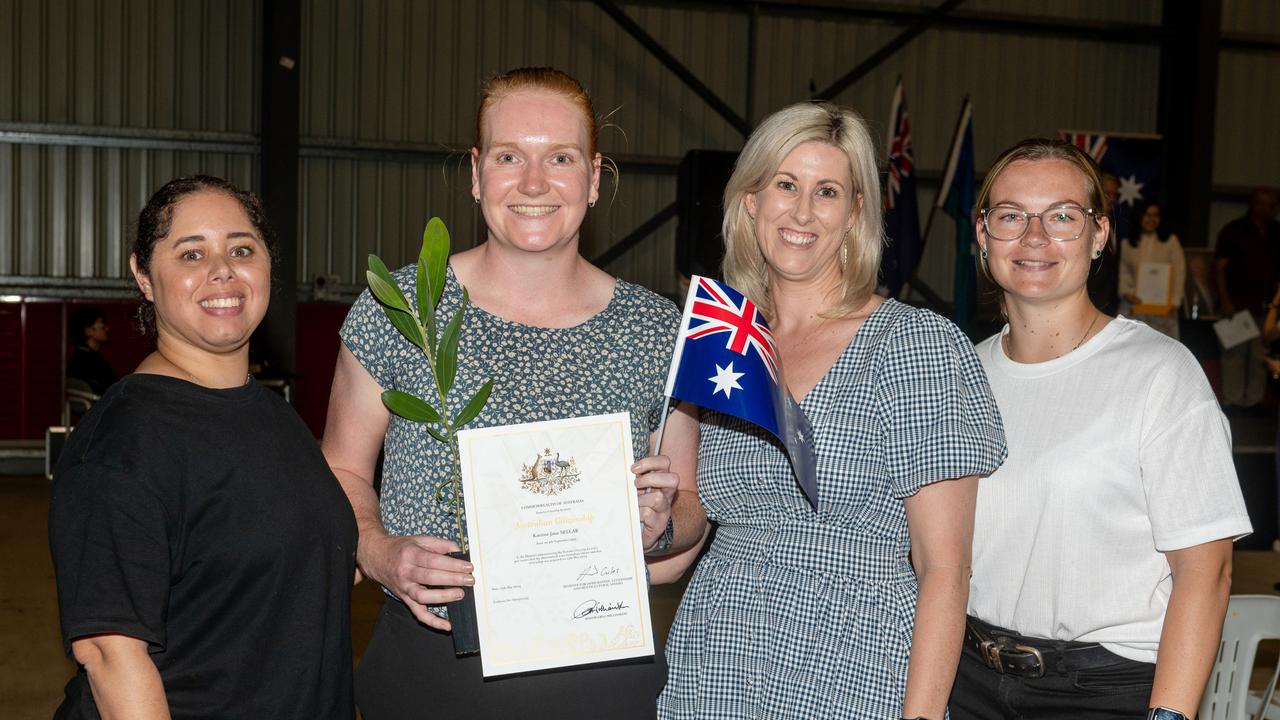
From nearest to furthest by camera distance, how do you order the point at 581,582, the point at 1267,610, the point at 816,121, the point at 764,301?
the point at 581,582, the point at 816,121, the point at 764,301, the point at 1267,610

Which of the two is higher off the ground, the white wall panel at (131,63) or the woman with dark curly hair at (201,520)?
the white wall panel at (131,63)

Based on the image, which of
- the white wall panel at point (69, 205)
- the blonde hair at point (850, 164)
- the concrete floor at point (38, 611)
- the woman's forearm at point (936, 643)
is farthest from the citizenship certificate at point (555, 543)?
the white wall panel at point (69, 205)

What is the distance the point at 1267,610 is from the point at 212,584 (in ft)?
7.87

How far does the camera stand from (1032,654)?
1974mm

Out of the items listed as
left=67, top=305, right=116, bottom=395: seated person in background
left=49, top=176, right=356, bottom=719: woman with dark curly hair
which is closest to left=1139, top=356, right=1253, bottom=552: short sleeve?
left=49, top=176, right=356, bottom=719: woman with dark curly hair

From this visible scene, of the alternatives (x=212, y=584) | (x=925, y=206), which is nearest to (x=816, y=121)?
(x=212, y=584)

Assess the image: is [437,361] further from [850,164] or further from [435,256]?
[850,164]

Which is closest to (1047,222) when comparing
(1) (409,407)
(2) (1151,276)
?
(1) (409,407)

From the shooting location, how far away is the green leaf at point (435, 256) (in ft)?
5.99

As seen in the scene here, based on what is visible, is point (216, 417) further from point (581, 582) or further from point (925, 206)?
point (925, 206)

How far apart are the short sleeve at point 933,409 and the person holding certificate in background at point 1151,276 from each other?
8429 mm

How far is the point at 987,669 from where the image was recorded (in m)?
2.04
